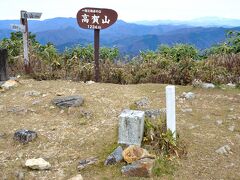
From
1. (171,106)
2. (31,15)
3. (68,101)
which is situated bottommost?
(68,101)

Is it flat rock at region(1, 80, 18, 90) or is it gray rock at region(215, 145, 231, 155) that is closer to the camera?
gray rock at region(215, 145, 231, 155)

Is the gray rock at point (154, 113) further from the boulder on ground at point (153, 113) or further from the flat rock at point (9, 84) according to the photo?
the flat rock at point (9, 84)

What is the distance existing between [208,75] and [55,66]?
4.09 m

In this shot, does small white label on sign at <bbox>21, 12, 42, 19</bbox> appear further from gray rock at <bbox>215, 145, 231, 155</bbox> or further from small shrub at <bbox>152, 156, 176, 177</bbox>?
gray rock at <bbox>215, 145, 231, 155</bbox>

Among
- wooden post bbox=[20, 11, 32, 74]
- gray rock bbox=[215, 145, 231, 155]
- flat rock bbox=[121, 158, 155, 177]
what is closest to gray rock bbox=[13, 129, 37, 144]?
flat rock bbox=[121, 158, 155, 177]

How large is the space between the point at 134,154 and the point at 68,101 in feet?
7.53

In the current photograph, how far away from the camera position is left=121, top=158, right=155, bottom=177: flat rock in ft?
14.8

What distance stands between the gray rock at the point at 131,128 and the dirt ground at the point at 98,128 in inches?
9.4

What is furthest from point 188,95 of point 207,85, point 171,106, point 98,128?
point 171,106

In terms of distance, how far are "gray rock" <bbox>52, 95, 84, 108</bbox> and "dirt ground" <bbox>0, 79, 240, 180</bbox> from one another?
92mm

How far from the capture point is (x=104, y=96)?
23.5ft

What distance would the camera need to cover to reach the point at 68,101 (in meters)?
6.68

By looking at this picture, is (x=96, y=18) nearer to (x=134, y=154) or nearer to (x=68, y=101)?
(x=68, y=101)

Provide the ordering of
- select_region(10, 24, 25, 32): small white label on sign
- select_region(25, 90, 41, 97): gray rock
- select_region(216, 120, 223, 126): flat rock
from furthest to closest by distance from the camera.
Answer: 1. select_region(10, 24, 25, 32): small white label on sign
2. select_region(25, 90, 41, 97): gray rock
3. select_region(216, 120, 223, 126): flat rock
